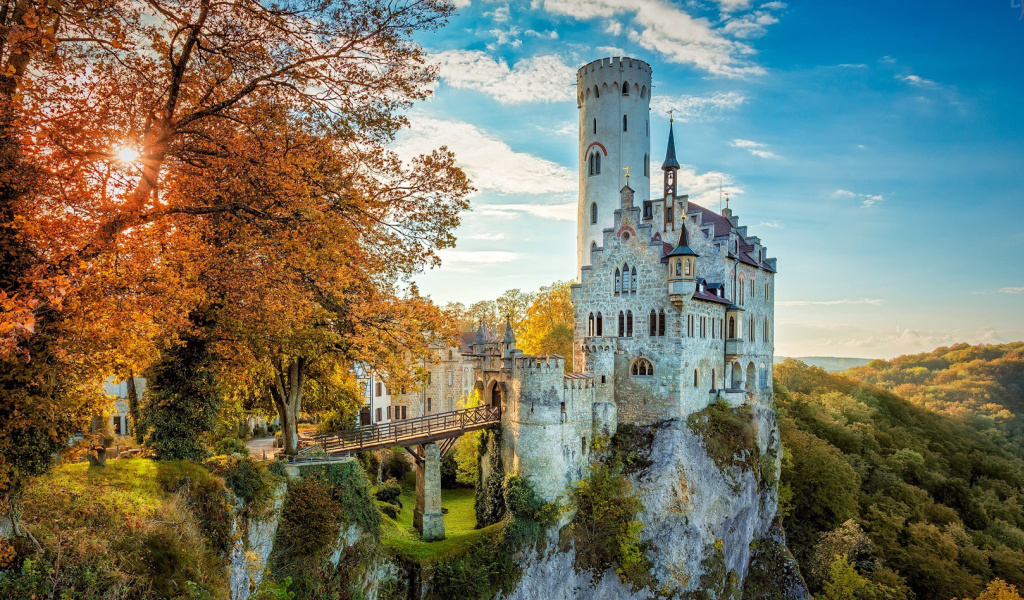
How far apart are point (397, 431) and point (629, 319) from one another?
14.9 meters

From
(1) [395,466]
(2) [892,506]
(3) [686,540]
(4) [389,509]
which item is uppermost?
(4) [389,509]

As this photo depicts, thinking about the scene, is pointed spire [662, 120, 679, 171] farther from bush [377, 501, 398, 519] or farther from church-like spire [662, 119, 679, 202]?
bush [377, 501, 398, 519]

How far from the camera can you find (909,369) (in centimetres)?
11531

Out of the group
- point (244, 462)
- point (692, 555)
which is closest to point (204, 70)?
point (244, 462)

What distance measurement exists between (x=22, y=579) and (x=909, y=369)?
459ft

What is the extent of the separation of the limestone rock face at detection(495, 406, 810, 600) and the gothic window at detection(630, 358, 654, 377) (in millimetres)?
2953

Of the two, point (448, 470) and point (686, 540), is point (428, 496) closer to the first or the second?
point (448, 470)

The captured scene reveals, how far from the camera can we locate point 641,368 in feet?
105

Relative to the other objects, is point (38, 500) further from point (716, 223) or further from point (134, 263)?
point (716, 223)

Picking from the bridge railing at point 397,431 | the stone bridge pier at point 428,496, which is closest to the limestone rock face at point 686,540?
the stone bridge pier at point 428,496

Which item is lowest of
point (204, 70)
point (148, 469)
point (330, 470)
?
point (330, 470)

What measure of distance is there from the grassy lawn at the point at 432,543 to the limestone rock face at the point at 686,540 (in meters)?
3.11

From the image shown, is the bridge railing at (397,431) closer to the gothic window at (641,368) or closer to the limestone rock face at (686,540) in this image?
the limestone rock face at (686,540)

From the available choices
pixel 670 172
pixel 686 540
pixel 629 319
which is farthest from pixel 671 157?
pixel 686 540
